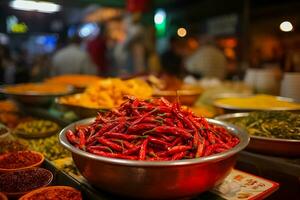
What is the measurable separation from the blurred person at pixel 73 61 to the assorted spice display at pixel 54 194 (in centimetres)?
→ 529

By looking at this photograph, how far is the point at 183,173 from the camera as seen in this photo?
52.6 inches

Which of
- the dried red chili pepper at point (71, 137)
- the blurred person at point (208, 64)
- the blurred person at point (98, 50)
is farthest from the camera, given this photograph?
the blurred person at point (98, 50)

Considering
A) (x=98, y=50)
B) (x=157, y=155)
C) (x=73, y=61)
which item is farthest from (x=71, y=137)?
(x=98, y=50)

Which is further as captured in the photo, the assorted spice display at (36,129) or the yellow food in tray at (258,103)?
the yellow food in tray at (258,103)

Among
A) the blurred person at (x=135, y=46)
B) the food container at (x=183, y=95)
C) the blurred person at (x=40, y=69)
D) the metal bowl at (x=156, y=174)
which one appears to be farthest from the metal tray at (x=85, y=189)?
the blurred person at (x=40, y=69)

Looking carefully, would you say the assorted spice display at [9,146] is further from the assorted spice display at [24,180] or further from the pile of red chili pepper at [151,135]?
the pile of red chili pepper at [151,135]

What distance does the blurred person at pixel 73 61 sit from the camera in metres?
6.61

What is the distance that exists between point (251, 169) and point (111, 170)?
1189 mm

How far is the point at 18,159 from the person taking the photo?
1988mm

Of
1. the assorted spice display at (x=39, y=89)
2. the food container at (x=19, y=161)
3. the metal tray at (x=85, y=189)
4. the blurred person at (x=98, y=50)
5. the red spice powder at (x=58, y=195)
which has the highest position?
the blurred person at (x=98, y=50)

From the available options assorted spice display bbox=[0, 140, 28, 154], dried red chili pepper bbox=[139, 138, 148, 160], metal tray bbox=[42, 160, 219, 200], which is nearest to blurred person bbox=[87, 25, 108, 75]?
assorted spice display bbox=[0, 140, 28, 154]

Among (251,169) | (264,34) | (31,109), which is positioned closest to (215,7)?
(264,34)

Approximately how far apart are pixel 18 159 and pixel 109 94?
1034 mm

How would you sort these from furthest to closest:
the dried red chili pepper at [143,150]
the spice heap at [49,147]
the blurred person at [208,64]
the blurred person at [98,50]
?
1. the blurred person at [98,50]
2. the blurred person at [208,64]
3. the spice heap at [49,147]
4. the dried red chili pepper at [143,150]
